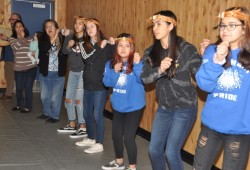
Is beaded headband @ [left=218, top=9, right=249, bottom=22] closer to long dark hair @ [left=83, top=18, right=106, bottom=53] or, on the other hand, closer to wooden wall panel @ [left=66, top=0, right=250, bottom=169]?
wooden wall panel @ [left=66, top=0, right=250, bottom=169]

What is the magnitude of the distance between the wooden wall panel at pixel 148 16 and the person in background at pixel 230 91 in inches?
50.2

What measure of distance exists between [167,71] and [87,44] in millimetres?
1669

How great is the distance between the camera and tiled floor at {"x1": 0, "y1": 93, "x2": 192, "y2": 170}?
402 centimetres

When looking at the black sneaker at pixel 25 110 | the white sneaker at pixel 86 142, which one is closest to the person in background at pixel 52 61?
the black sneaker at pixel 25 110

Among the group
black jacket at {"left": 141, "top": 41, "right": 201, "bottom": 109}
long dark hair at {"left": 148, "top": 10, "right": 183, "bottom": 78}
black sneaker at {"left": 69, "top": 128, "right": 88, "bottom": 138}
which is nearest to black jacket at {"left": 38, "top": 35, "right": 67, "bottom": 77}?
black sneaker at {"left": 69, "top": 128, "right": 88, "bottom": 138}

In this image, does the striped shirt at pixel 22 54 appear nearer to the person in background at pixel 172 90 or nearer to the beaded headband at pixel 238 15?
the person in background at pixel 172 90

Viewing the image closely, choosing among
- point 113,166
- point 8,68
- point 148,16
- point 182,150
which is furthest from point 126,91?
point 8,68

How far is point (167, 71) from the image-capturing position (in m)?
3.07

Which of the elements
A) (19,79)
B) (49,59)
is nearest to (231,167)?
(49,59)

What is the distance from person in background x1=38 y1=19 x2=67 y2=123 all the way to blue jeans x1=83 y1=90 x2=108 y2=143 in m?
1.34

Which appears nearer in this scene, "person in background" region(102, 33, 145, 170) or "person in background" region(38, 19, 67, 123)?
"person in background" region(102, 33, 145, 170)

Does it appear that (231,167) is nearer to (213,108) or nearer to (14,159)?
(213,108)

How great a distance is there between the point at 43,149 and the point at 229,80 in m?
2.87

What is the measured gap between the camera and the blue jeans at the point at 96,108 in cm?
438
